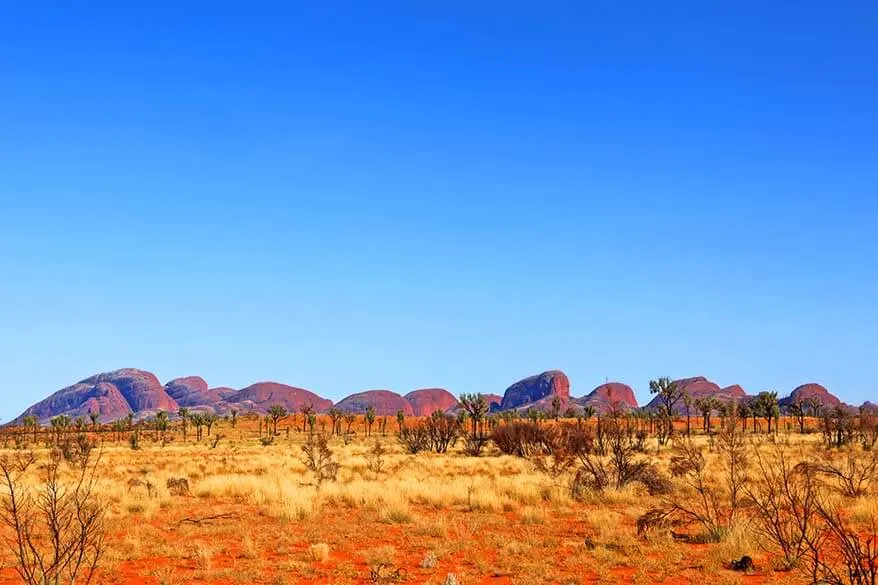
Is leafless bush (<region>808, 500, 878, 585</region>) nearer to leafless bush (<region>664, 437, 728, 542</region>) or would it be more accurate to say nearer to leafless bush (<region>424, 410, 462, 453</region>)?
leafless bush (<region>664, 437, 728, 542</region>)

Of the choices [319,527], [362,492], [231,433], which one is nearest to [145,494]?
[362,492]

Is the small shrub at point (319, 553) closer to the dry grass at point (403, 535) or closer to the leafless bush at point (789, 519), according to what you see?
the dry grass at point (403, 535)

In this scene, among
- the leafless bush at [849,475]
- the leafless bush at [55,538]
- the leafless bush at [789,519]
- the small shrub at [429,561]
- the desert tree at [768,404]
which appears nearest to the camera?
the leafless bush at [55,538]

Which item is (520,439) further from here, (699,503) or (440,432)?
(699,503)

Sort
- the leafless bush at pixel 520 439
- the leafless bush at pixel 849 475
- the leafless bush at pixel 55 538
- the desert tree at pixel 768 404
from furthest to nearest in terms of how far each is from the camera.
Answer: the desert tree at pixel 768 404 → the leafless bush at pixel 520 439 → the leafless bush at pixel 849 475 → the leafless bush at pixel 55 538

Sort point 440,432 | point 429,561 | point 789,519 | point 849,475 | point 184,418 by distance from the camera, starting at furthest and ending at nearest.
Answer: point 184,418 → point 440,432 → point 849,475 → point 789,519 → point 429,561

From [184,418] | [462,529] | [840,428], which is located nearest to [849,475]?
[462,529]

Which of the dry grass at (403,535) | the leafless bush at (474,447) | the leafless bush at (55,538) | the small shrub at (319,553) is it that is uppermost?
the leafless bush at (55,538)

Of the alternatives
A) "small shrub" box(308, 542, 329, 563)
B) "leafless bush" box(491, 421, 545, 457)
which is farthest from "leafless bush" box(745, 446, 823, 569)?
"leafless bush" box(491, 421, 545, 457)

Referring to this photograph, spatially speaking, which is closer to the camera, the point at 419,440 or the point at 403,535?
the point at 403,535

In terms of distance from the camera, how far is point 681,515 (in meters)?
15.7

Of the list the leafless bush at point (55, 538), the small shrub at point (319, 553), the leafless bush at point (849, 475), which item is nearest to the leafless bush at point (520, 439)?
the leafless bush at point (849, 475)

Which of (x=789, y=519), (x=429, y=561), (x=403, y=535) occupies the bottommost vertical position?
(x=403, y=535)

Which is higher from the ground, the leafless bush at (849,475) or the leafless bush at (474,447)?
the leafless bush at (849,475)
